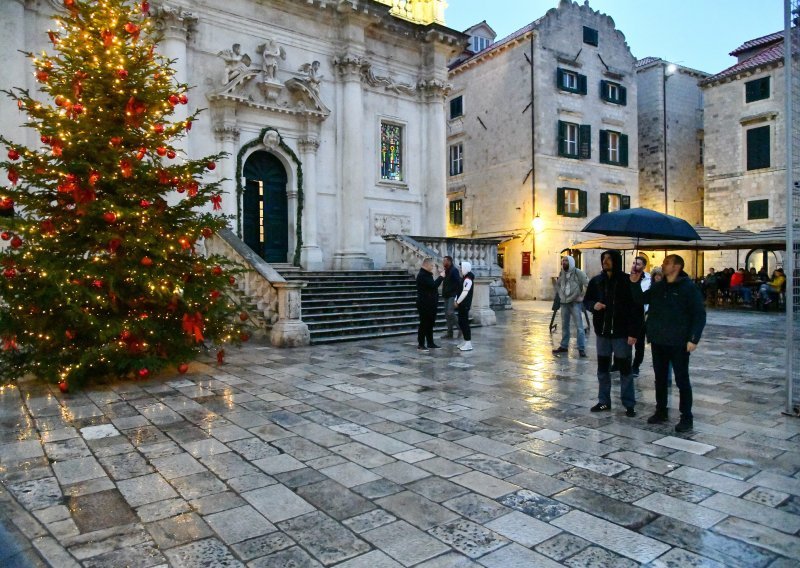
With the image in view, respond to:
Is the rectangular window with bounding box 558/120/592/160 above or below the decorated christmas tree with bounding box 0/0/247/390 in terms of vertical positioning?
above

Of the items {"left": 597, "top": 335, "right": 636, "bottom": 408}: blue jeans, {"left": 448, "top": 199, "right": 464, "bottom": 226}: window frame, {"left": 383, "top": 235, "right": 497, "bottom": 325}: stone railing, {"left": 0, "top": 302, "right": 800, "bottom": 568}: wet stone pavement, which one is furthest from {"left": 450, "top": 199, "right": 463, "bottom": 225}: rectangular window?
→ {"left": 597, "top": 335, "right": 636, "bottom": 408}: blue jeans

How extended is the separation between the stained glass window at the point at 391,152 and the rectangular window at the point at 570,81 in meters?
12.9

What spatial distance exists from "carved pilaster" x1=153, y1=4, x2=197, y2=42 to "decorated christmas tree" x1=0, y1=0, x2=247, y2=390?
6.50 m

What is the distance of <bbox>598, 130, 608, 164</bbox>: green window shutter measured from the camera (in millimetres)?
29969

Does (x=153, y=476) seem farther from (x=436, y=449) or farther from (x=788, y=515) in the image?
(x=788, y=515)

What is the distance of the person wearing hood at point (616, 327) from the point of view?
247 inches

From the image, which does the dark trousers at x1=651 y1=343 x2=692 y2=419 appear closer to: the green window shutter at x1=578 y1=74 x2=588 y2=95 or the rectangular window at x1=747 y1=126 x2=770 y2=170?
the green window shutter at x1=578 y1=74 x2=588 y2=95

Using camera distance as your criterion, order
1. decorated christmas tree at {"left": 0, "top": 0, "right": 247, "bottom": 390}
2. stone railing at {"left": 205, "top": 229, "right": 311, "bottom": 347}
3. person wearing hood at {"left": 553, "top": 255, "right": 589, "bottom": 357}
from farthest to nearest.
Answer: stone railing at {"left": 205, "top": 229, "right": 311, "bottom": 347} < person wearing hood at {"left": 553, "top": 255, "right": 589, "bottom": 357} < decorated christmas tree at {"left": 0, "top": 0, "right": 247, "bottom": 390}

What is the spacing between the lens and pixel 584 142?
2931 cm

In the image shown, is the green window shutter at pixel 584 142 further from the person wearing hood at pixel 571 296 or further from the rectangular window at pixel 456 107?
the person wearing hood at pixel 571 296

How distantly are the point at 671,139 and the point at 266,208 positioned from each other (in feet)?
85.9

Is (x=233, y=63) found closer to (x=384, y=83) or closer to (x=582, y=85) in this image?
(x=384, y=83)

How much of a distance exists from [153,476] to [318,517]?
5.21 feet

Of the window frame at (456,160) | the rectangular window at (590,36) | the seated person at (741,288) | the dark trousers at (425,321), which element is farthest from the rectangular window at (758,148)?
the dark trousers at (425,321)
